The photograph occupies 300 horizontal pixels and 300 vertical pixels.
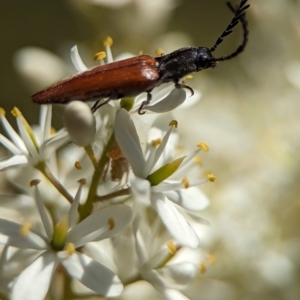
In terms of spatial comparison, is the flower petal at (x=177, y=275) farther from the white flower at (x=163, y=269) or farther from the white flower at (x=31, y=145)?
the white flower at (x=31, y=145)

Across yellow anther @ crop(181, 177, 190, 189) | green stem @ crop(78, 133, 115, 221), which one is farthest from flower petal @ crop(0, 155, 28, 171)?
yellow anther @ crop(181, 177, 190, 189)

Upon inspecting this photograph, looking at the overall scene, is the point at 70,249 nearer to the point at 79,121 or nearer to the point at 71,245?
the point at 71,245

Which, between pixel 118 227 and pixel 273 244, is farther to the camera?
pixel 273 244

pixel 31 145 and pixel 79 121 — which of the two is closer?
pixel 79 121

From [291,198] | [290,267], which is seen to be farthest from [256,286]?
[291,198]

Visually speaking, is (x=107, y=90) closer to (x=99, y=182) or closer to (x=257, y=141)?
(x=99, y=182)

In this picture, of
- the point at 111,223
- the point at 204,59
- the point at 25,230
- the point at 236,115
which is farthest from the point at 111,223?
the point at 236,115

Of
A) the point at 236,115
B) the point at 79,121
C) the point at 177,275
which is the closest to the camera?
the point at 79,121
